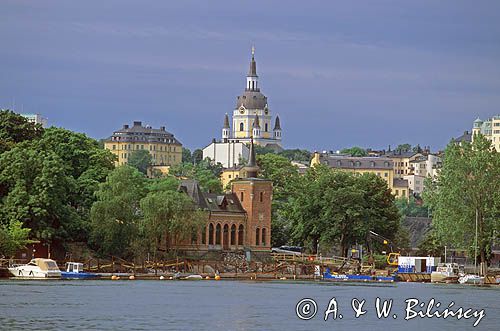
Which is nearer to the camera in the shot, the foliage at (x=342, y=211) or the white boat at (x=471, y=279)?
the white boat at (x=471, y=279)

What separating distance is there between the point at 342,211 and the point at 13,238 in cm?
3558

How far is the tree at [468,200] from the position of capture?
111m

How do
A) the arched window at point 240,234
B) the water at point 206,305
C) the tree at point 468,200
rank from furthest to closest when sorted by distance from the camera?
the arched window at point 240,234
the tree at point 468,200
the water at point 206,305

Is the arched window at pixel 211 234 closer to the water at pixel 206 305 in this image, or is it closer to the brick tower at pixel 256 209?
the brick tower at pixel 256 209

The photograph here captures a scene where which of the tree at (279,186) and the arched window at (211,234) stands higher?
the tree at (279,186)

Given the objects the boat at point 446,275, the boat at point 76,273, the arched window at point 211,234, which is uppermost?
the arched window at point 211,234

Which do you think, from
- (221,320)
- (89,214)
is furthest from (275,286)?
(221,320)

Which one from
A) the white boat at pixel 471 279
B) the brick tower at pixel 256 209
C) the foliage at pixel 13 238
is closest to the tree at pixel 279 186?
the brick tower at pixel 256 209

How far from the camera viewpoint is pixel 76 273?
102m

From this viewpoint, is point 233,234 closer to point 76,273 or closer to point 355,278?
point 355,278

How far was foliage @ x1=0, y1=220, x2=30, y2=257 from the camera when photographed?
99312 millimetres

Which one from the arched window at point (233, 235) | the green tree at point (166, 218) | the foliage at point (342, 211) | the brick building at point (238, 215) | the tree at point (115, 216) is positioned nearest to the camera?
the tree at point (115, 216)

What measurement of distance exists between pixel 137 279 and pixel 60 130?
18.5 m

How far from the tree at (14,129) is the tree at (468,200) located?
104ft
